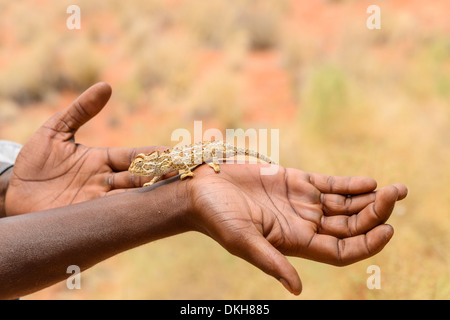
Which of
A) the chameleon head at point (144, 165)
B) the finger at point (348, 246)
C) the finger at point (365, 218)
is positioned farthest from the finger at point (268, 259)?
the chameleon head at point (144, 165)

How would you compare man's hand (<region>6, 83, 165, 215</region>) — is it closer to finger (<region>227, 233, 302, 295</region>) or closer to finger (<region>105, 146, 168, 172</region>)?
finger (<region>105, 146, 168, 172</region>)

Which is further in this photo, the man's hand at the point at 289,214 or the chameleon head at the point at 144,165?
the chameleon head at the point at 144,165

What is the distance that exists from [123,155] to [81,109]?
1.65ft

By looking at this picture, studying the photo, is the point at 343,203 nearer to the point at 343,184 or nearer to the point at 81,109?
the point at 343,184

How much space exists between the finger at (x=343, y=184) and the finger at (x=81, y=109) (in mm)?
1731

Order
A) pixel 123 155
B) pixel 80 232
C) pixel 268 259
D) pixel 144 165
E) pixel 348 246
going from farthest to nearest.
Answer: pixel 123 155, pixel 144 165, pixel 80 232, pixel 348 246, pixel 268 259

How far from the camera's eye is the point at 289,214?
3037mm

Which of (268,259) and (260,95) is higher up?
(260,95)

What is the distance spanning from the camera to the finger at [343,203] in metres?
2.96

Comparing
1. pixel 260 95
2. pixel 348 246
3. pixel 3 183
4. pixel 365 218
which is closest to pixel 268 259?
pixel 348 246

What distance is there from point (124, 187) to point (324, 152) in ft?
12.5

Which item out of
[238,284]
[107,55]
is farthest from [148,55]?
[238,284]

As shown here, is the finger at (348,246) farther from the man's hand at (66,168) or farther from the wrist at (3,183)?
the wrist at (3,183)

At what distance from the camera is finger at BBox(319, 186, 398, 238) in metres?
2.76
